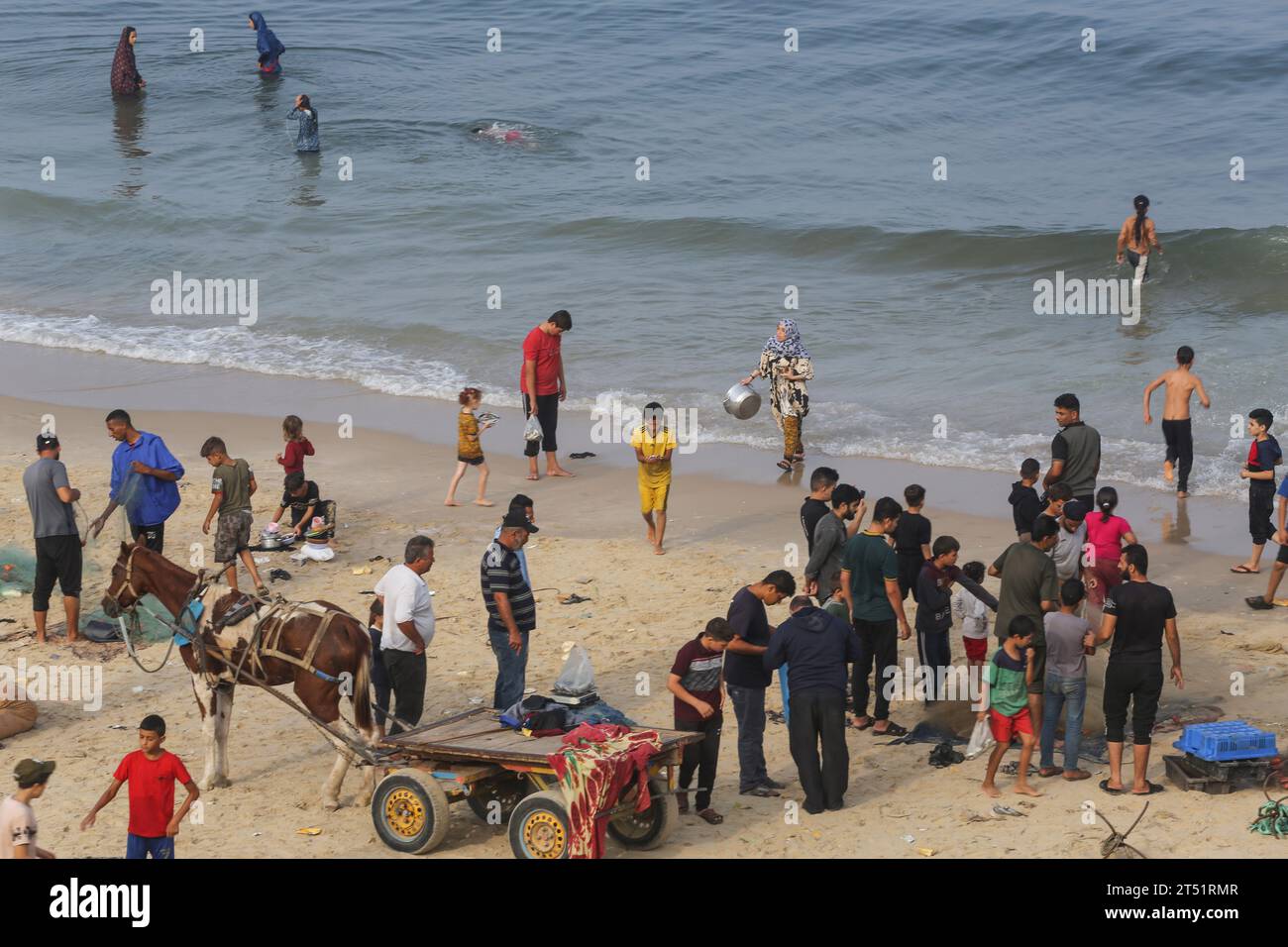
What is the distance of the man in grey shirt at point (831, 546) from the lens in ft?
35.7

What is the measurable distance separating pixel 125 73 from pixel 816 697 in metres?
A: 34.5

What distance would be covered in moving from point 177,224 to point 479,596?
19309 mm

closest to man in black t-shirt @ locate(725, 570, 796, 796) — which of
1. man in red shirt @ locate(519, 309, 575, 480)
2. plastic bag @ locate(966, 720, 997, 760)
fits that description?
plastic bag @ locate(966, 720, 997, 760)

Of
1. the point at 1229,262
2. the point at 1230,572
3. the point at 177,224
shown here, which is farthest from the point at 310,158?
the point at 1230,572

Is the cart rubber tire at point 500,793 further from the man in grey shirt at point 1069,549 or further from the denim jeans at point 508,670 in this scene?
the man in grey shirt at point 1069,549

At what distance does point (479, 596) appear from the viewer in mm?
13164

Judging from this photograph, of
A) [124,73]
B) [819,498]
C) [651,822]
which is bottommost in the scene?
[651,822]

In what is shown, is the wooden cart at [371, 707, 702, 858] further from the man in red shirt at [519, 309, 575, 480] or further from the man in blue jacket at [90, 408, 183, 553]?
the man in red shirt at [519, 309, 575, 480]

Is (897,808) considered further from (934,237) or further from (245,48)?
(245,48)

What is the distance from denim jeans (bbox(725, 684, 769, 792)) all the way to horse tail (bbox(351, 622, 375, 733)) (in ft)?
7.48

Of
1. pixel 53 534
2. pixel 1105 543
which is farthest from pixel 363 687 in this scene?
pixel 1105 543

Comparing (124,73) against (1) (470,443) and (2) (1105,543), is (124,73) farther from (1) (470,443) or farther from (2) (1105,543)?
(2) (1105,543)

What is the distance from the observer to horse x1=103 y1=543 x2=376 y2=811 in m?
9.55

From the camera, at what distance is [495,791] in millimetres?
9086
